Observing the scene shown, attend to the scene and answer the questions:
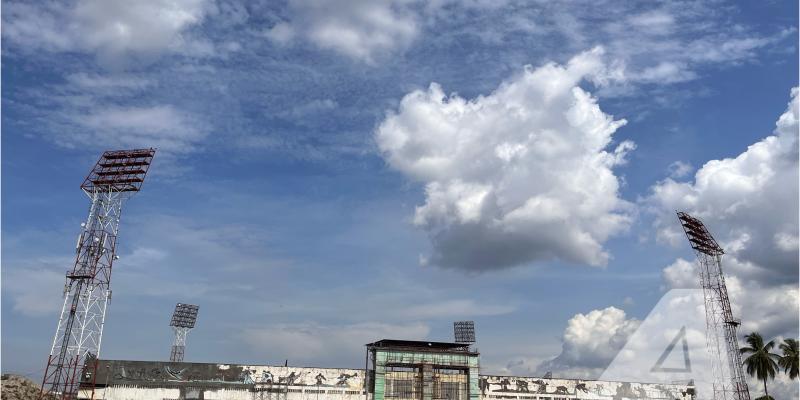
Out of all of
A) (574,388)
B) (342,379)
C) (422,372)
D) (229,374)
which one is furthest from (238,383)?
(574,388)

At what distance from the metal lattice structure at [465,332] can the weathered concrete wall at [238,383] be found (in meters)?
17.6

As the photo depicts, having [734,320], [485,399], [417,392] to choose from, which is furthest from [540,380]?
[734,320]

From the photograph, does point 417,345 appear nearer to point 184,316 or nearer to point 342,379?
point 342,379

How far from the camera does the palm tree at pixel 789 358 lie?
84500mm

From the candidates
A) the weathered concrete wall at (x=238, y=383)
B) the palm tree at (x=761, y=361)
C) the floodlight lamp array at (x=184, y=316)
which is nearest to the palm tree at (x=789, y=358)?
the palm tree at (x=761, y=361)

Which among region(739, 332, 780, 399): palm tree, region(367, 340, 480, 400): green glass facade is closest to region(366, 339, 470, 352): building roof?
region(367, 340, 480, 400): green glass facade

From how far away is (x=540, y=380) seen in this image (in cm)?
9469

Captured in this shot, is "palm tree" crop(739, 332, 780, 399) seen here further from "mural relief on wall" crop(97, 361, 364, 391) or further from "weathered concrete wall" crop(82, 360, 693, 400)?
"mural relief on wall" crop(97, 361, 364, 391)

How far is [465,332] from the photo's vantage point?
362 ft

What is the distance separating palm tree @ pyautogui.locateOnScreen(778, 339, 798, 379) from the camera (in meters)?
84.5

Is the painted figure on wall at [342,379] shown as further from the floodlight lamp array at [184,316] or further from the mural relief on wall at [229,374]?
the floodlight lamp array at [184,316]

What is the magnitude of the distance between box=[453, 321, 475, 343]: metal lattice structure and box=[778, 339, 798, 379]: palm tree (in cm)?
4844

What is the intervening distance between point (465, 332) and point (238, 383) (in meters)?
45.5

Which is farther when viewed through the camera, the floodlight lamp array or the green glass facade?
the floodlight lamp array
